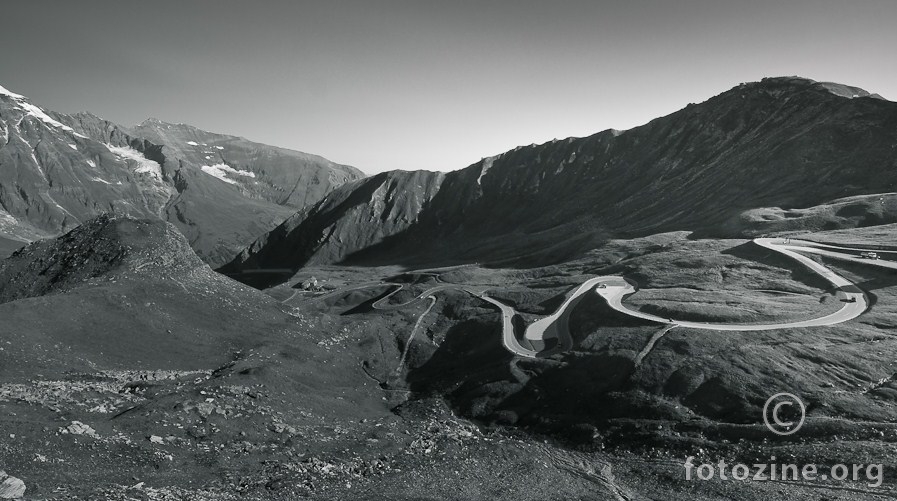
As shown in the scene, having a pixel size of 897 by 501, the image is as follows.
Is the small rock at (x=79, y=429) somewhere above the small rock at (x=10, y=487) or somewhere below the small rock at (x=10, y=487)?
below

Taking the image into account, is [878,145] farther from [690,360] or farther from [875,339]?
[690,360]

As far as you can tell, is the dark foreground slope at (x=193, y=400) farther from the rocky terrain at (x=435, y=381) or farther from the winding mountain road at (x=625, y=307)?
the winding mountain road at (x=625, y=307)

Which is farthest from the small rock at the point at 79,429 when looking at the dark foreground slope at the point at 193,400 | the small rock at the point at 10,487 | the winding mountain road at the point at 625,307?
the winding mountain road at the point at 625,307

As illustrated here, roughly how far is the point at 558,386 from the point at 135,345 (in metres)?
63.9

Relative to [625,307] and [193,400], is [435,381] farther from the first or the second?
[193,400]

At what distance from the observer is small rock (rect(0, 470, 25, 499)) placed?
29.5 metres

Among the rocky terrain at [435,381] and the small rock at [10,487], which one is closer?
the small rock at [10,487]

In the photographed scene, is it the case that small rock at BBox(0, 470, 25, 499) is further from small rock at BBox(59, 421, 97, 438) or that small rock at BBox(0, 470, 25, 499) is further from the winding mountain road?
the winding mountain road

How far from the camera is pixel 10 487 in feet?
98.4

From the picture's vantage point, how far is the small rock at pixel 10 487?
29.5m

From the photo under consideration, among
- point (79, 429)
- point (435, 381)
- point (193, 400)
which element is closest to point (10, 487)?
point (79, 429)

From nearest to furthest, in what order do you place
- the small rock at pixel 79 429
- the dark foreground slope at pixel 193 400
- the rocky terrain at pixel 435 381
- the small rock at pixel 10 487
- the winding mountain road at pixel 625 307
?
the small rock at pixel 10 487 → the dark foreground slope at pixel 193 400 → the small rock at pixel 79 429 → the rocky terrain at pixel 435 381 → the winding mountain road at pixel 625 307

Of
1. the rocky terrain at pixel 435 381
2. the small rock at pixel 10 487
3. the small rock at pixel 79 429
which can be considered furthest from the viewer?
the rocky terrain at pixel 435 381

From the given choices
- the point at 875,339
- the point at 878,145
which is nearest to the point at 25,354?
the point at 875,339
